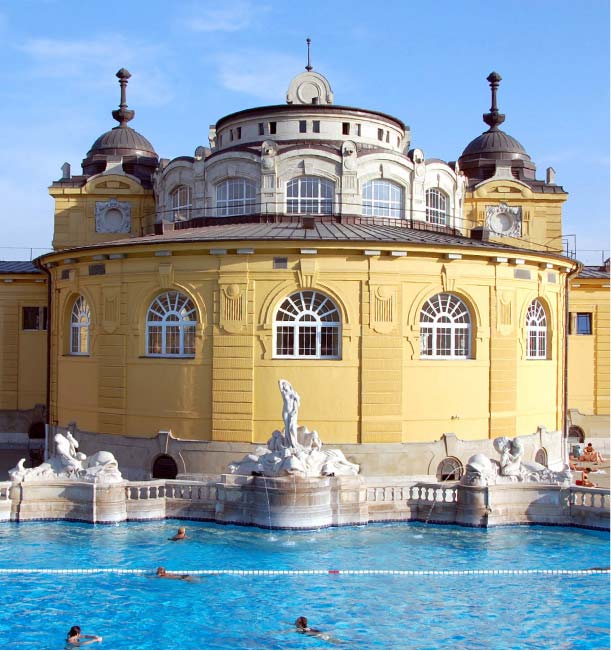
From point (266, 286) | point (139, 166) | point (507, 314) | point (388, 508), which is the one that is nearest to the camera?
point (388, 508)

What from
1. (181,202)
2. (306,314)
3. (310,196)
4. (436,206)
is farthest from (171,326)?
(436,206)

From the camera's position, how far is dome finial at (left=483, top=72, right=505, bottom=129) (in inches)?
1711

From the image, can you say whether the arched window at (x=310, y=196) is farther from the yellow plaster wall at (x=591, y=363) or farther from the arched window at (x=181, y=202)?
the yellow plaster wall at (x=591, y=363)

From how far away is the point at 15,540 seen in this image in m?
20.4

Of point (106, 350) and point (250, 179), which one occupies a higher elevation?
point (250, 179)

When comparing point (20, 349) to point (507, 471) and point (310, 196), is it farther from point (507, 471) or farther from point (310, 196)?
point (507, 471)

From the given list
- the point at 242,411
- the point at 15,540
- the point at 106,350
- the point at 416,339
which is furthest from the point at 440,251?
the point at 15,540

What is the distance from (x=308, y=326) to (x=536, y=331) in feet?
30.8

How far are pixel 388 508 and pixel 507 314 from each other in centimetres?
939

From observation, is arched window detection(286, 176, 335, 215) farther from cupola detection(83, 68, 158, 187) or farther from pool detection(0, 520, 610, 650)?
pool detection(0, 520, 610, 650)

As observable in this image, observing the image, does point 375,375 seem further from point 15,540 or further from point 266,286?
point 15,540

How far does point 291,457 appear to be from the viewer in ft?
73.4

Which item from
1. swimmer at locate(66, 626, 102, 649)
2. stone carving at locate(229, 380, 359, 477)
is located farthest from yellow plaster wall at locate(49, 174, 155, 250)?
swimmer at locate(66, 626, 102, 649)

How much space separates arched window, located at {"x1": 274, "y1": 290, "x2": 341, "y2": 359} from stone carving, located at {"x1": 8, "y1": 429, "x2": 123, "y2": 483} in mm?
6665
